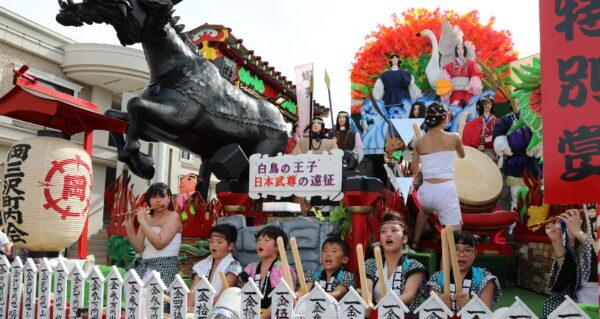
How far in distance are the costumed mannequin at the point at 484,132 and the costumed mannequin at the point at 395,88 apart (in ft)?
16.3

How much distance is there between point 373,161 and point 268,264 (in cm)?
758

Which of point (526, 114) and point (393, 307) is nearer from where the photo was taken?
point (393, 307)

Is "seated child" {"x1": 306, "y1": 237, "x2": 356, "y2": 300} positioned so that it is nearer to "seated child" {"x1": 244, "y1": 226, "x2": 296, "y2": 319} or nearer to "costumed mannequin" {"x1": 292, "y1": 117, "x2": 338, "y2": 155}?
"seated child" {"x1": 244, "y1": 226, "x2": 296, "y2": 319}

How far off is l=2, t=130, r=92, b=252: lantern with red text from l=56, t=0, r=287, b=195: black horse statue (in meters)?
0.75

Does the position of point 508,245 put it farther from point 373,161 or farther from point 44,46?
point 44,46

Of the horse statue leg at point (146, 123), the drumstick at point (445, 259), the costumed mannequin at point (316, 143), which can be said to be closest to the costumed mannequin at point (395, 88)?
the costumed mannequin at point (316, 143)

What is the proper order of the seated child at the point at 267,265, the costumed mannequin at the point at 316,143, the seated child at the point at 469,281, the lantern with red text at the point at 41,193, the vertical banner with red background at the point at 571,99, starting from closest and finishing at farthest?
Result: the vertical banner with red background at the point at 571,99, the seated child at the point at 469,281, the seated child at the point at 267,265, the lantern with red text at the point at 41,193, the costumed mannequin at the point at 316,143

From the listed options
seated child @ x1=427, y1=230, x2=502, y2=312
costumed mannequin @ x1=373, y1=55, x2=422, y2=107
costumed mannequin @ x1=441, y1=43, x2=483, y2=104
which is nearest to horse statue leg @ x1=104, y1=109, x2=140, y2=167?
seated child @ x1=427, y1=230, x2=502, y2=312

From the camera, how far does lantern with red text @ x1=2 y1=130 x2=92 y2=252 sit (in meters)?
4.70

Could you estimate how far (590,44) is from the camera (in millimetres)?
2598

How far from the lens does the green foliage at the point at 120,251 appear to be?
251 inches

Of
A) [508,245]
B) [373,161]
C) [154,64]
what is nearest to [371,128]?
[373,161]

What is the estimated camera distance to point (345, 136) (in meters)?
9.03

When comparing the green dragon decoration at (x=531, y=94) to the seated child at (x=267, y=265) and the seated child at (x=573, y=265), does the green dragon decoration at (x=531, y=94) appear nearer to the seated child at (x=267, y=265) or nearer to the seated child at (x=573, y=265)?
the seated child at (x=573, y=265)
